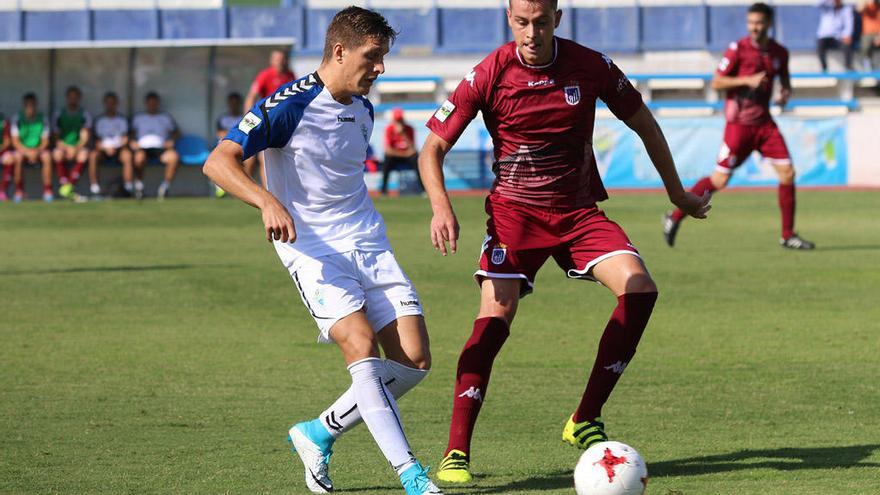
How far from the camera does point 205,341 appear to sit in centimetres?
935

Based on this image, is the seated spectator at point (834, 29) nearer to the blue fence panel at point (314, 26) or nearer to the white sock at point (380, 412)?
the blue fence panel at point (314, 26)

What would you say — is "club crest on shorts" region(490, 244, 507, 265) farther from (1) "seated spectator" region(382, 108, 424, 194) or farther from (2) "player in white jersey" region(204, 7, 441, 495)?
(1) "seated spectator" region(382, 108, 424, 194)

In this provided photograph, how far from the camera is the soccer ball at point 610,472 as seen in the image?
4887 millimetres

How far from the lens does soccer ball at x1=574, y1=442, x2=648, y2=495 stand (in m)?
4.89

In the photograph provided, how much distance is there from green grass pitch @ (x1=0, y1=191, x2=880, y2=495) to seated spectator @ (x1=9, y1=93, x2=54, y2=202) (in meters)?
11.1

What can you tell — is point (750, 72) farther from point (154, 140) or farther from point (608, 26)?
point (608, 26)

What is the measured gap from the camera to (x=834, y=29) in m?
30.8

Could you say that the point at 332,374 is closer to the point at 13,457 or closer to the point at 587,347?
the point at 587,347

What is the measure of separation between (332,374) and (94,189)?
18.8 metres

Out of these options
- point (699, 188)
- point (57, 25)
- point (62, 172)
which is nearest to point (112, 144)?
point (62, 172)

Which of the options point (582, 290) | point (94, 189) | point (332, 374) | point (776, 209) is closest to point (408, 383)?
point (332, 374)

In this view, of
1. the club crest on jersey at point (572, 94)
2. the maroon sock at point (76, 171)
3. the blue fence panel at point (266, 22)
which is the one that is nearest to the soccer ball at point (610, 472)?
the club crest on jersey at point (572, 94)

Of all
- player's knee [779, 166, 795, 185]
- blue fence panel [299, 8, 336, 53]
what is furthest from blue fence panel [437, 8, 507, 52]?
player's knee [779, 166, 795, 185]

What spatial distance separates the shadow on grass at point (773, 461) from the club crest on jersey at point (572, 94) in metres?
1.59
